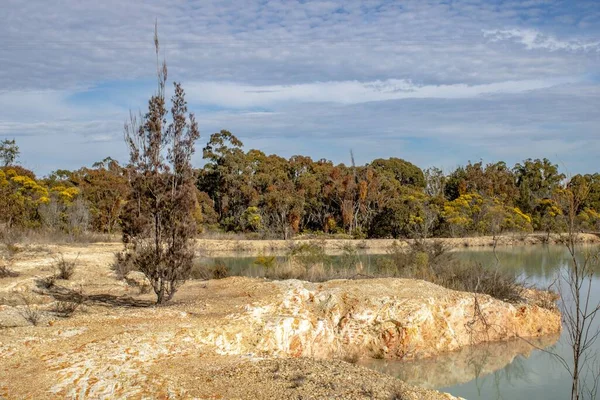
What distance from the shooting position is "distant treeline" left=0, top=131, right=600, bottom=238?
33.9 meters

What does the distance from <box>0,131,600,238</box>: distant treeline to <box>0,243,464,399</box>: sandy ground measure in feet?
79.1

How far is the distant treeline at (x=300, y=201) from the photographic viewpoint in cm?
3391

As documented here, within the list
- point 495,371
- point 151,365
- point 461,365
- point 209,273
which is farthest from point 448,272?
point 151,365

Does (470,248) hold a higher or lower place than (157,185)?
lower

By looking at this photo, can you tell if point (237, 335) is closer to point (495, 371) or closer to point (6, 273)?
point (495, 371)

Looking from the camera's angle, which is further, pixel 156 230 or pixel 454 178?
pixel 454 178

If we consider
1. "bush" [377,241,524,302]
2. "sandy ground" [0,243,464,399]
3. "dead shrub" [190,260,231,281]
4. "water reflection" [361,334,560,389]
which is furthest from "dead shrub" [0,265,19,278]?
"bush" [377,241,524,302]

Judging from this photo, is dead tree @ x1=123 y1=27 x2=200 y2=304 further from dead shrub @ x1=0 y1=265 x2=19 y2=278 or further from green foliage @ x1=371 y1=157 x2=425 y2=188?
green foliage @ x1=371 y1=157 x2=425 y2=188

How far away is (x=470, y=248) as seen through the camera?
32.7 m

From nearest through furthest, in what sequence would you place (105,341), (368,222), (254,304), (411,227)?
(105,341)
(254,304)
(411,227)
(368,222)

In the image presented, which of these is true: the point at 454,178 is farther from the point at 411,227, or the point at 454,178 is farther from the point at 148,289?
the point at 148,289

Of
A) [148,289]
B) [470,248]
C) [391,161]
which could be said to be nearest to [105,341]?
[148,289]

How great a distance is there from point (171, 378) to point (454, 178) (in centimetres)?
4589

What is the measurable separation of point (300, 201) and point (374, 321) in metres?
27.9
